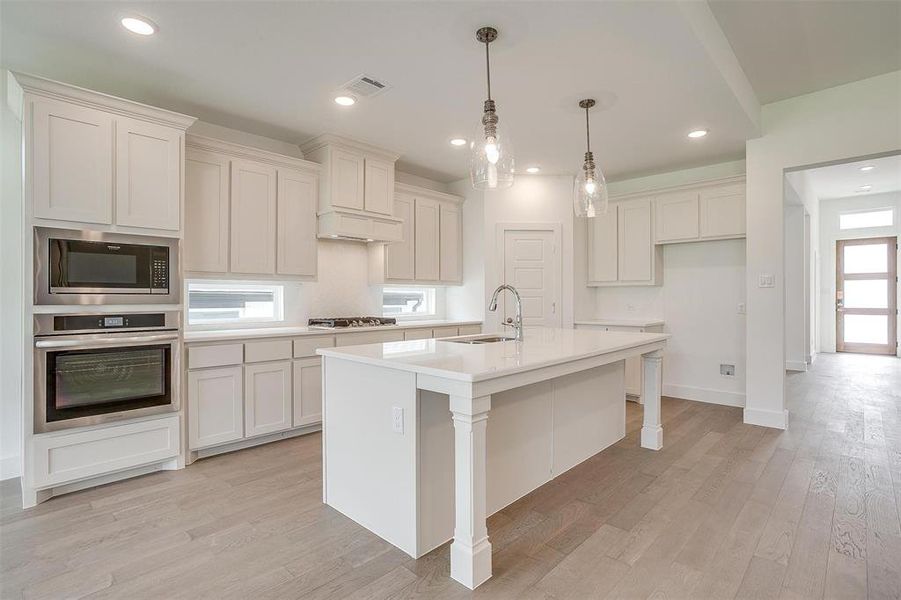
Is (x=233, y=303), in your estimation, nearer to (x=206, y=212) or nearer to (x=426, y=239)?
(x=206, y=212)

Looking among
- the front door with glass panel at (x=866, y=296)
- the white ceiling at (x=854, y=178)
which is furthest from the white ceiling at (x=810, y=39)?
the front door with glass panel at (x=866, y=296)

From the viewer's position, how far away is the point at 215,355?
10.7 ft

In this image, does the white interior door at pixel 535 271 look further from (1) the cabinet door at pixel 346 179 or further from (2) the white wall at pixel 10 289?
(2) the white wall at pixel 10 289

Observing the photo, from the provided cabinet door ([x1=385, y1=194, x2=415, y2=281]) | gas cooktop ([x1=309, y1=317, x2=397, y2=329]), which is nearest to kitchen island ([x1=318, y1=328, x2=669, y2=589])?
gas cooktop ([x1=309, y1=317, x2=397, y2=329])

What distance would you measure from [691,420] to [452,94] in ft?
11.7

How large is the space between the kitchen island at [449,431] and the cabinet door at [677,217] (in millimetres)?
2513

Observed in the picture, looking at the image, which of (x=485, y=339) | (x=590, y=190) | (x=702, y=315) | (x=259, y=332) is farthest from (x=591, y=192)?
(x=702, y=315)

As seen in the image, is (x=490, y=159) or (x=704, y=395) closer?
(x=490, y=159)

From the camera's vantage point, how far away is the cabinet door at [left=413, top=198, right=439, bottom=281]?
5078 mm

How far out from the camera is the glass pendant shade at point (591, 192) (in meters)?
2.94

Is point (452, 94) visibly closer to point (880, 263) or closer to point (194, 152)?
point (194, 152)

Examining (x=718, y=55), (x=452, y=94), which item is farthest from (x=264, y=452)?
(x=718, y=55)

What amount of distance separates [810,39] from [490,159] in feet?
8.28

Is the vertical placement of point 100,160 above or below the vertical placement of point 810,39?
below
